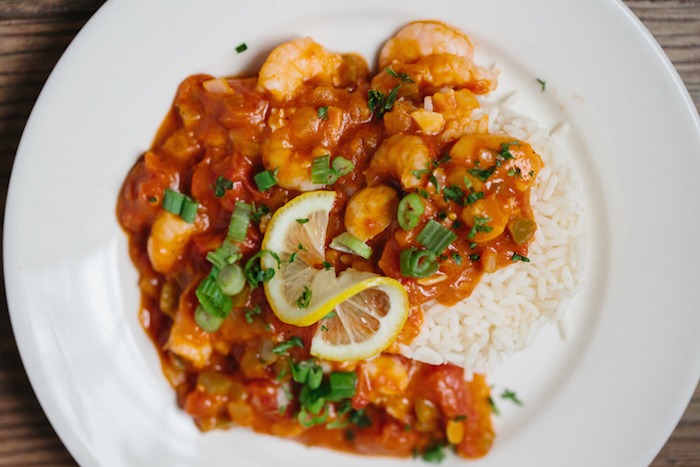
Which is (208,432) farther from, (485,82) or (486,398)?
(485,82)

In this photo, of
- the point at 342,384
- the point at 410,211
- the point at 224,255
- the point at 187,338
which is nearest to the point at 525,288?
the point at 410,211

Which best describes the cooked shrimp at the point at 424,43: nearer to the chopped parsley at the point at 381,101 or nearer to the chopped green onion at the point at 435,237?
the chopped parsley at the point at 381,101

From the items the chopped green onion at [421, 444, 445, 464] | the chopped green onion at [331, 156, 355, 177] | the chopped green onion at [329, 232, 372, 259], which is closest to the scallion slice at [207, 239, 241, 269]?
the chopped green onion at [329, 232, 372, 259]

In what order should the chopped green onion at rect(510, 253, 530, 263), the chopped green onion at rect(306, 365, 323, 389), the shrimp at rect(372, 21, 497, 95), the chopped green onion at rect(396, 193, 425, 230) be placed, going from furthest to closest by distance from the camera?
the chopped green onion at rect(306, 365, 323, 389), the shrimp at rect(372, 21, 497, 95), the chopped green onion at rect(510, 253, 530, 263), the chopped green onion at rect(396, 193, 425, 230)

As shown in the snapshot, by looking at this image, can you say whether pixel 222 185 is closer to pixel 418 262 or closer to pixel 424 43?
pixel 418 262

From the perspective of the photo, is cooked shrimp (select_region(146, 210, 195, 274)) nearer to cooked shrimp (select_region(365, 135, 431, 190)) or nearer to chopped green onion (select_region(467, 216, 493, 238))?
cooked shrimp (select_region(365, 135, 431, 190))

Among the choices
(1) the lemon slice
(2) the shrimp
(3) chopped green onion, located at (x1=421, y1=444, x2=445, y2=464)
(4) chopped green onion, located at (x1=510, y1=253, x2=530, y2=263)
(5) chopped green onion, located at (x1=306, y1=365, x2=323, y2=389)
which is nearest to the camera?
(1) the lemon slice
